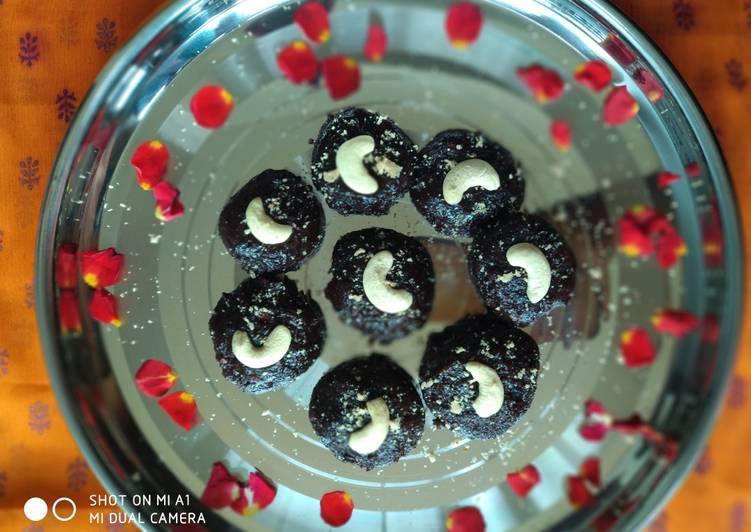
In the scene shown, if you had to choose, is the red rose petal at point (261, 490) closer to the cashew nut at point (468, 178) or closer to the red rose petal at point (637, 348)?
the cashew nut at point (468, 178)

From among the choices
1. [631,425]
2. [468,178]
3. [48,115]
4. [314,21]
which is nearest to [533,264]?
[468,178]

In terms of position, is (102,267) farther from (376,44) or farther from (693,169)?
(693,169)

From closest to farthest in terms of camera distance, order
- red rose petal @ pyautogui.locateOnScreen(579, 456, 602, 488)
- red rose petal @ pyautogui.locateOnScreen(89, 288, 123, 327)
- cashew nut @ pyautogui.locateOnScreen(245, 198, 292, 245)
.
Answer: cashew nut @ pyautogui.locateOnScreen(245, 198, 292, 245) < red rose petal @ pyautogui.locateOnScreen(89, 288, 123, 327) < red rose petal @ pyautogui.locateOnScreen(579, 456, 602, 488)

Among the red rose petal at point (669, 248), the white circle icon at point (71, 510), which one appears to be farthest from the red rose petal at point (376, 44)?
the white circle icon at point (71, 510)

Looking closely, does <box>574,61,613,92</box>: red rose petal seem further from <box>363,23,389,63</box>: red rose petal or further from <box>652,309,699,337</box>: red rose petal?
<box>652,309,699,337</box>: red rose petal

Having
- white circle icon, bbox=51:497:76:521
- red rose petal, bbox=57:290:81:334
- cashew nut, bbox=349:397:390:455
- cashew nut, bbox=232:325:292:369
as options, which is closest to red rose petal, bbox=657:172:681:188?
cashew nut, bbox=349:397:390:455
